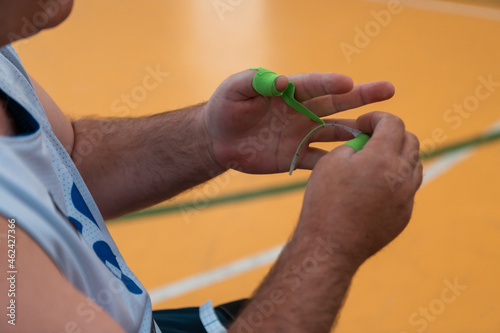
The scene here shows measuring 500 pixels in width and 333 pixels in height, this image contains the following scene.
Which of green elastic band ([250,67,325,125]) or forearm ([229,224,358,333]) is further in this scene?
green elastic band ([250,67,325,125])

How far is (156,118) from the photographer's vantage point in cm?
121

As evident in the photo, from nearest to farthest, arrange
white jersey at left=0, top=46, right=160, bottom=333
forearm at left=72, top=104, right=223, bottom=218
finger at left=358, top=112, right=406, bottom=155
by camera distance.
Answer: white jersey at left=0, top=46, right=160, bottom=333 < finger at left=358, top=112, right=406, bottom=155 < forearm at left=72, top=104, right=223, bottom=218

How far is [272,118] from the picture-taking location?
3.31ft

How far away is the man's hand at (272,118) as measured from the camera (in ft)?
3.09

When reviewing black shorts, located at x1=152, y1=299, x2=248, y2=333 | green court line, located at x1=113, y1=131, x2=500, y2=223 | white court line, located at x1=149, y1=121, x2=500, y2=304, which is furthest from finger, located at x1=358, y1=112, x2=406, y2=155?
green court line, located at x1=113, y1=131, x2=500, y2=223

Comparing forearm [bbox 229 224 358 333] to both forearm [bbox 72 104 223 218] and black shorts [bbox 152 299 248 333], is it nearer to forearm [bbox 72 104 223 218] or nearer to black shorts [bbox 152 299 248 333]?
black shorts [bbox 152 299 248 333]

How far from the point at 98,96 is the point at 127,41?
2.01 feet

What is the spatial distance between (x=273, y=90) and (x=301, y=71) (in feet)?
6.13

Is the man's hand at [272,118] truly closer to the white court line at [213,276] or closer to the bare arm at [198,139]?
the bare arm at [198,139]

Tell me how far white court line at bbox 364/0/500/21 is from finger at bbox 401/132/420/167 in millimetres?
2953

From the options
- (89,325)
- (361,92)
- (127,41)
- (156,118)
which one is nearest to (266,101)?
(361,92)

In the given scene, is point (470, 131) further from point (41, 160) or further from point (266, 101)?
point (41, 160)

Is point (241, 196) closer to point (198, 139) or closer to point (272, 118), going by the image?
point (198, 139)

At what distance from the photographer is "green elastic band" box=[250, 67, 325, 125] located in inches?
36.7
